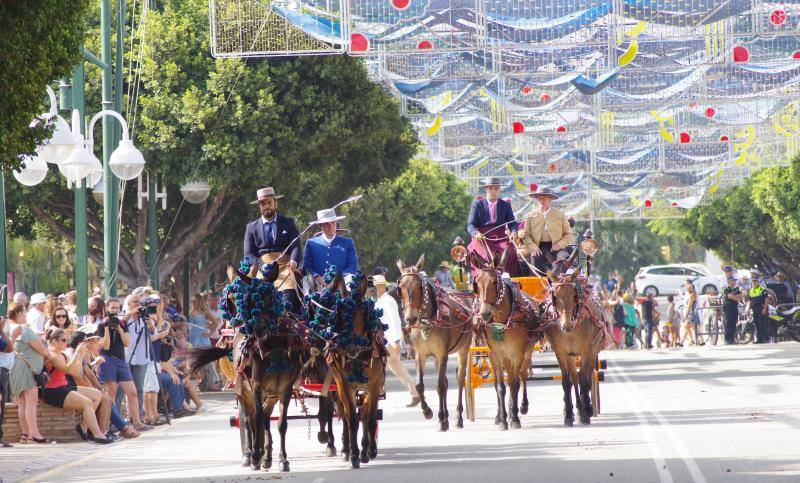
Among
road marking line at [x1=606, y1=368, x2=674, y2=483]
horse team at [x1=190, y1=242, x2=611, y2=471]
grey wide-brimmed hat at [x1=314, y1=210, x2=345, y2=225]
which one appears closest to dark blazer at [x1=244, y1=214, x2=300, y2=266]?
grey wide-brimmed hat at [x1=314, y1=210, x2=345, y2=225]

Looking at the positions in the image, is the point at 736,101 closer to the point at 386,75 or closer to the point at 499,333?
the point at 386,75

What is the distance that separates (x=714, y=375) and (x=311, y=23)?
1197 cm

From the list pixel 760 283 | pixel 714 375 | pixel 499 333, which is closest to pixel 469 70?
pixel 714 375

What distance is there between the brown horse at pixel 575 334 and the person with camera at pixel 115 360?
6.26 m

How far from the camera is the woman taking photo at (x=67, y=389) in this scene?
757 inches

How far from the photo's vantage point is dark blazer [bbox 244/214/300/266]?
15.9 metres

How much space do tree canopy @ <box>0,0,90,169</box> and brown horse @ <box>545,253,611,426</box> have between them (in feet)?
22.6

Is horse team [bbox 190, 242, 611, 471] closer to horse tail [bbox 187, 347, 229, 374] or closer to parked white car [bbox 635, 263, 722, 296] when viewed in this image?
horse tail [bbox 187, 347, 229, 374]

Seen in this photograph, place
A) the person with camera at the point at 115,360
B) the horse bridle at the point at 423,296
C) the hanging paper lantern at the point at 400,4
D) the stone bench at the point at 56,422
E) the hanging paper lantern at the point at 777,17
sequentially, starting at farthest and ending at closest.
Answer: the hanging paper lantern at the point at 777,17
the hanging paper lantern at the point at 400,4
the person with camera at the point at 115,360
the stone bench at the point at 56,422
the horse bridle at the point at 423,296

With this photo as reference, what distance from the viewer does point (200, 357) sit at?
15242 mm

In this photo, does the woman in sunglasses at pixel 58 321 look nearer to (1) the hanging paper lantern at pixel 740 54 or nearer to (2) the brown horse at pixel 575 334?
(2) the brown horse at pixel 575 334

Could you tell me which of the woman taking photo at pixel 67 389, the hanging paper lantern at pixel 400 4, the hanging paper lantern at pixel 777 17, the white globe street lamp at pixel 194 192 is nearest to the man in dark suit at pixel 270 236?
the woman taking photo at pixel 67 389

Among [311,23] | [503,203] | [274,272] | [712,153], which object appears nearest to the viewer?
[274,272]

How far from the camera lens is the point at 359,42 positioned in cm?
2261
